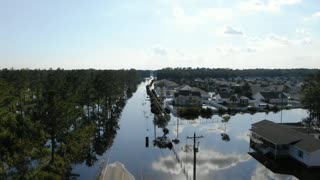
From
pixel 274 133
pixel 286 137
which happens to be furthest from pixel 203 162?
pixel 286 137

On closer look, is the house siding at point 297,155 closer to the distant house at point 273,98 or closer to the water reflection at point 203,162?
the water reflection at point 203,162

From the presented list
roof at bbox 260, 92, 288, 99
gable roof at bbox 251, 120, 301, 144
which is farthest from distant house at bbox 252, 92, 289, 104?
gable roof at bbox 251, 120, 301, 144

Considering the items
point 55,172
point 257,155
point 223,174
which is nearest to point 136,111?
point 257,155

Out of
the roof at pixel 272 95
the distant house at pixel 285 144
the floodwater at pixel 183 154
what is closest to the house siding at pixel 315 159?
the distant house at pixel 285 144

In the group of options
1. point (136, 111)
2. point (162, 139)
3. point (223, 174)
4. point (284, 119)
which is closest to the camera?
point (223, 174)

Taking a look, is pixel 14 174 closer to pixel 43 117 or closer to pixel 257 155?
pixel 43 117

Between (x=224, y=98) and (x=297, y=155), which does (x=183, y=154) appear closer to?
(x=297, y=155)
